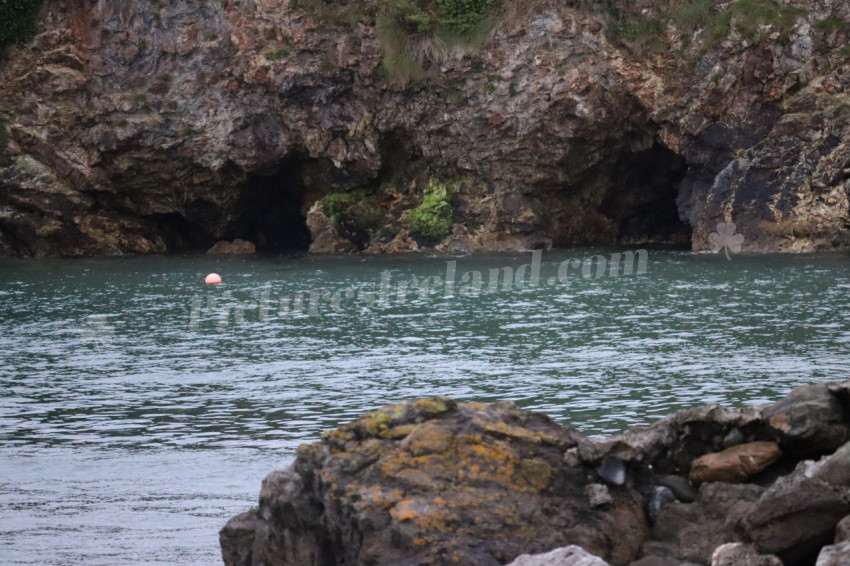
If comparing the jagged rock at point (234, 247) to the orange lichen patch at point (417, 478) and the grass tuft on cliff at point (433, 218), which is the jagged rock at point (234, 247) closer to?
the grass tuft on cliff at point (433, 218)

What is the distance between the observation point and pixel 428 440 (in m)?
8.57

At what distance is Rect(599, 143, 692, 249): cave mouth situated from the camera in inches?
1913

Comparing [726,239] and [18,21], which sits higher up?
[18,21]

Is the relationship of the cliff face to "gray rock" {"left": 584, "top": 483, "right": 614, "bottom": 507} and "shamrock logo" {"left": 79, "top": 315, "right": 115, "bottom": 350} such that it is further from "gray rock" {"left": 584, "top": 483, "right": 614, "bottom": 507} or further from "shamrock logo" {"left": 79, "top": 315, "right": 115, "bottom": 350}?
"gray rock" {"left": 584, "top": 483, "right": 614, "bottom": 507}

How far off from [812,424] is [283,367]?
1438 cm

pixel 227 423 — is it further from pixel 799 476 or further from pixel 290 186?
pixel 290 186

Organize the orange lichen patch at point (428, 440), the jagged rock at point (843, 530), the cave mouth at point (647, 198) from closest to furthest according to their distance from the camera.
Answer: the jagged rock at point (843, 530)
the orange lichen patch at point (428, 440)
the cave mouth at point (647, 198)

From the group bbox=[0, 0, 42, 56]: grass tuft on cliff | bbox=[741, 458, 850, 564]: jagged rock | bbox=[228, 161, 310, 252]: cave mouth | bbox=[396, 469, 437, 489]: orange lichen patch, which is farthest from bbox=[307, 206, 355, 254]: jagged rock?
bbox=[741, 458, 850, 564]: jagged rock

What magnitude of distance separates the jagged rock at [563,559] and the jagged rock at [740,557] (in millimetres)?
935

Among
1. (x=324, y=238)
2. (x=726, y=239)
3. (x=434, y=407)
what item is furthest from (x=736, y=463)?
(x=324, y=238)

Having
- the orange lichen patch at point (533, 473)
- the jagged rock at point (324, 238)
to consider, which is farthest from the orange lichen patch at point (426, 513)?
the jagged rock at point (324, 238)

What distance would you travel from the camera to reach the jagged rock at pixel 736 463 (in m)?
8.77

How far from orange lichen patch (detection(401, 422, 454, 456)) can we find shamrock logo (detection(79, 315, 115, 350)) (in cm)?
1804

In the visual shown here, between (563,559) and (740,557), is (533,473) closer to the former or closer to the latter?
(563,559)
